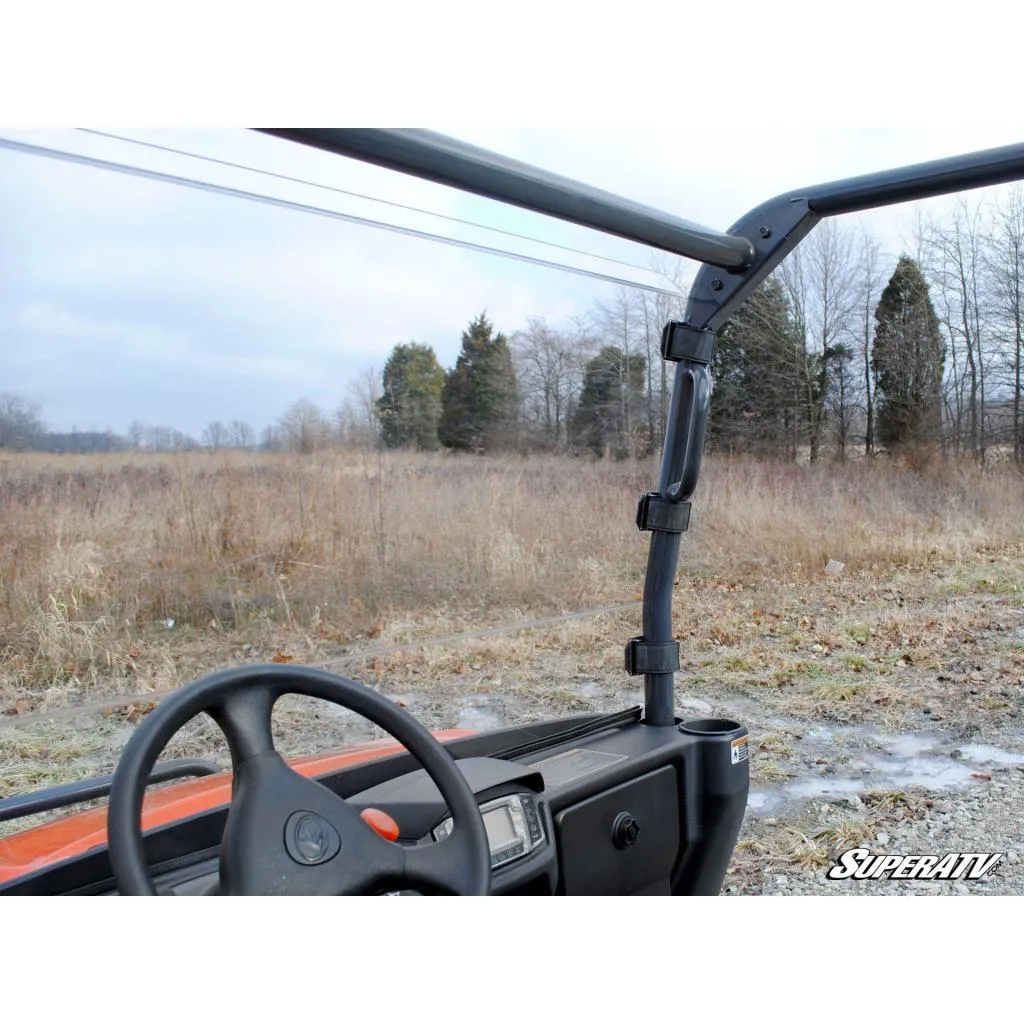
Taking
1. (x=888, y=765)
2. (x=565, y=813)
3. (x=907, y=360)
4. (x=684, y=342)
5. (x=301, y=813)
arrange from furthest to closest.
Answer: (x=907, y=360) → (x=888, y=765) → (x=684, y=342) → (x=565, y=813) → (x=301, y=813)

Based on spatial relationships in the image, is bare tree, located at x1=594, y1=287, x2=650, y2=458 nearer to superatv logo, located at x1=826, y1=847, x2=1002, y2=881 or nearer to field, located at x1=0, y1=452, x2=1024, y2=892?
field, located at x1=0, y1=452, x2=1024, y2=892

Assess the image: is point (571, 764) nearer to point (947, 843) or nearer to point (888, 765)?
point (947, 843)

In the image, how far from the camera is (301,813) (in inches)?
26.9

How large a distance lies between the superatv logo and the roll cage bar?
2.50ft

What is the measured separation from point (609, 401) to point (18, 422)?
1845 mm

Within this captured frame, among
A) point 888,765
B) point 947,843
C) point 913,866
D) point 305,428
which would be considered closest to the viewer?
point 913,866

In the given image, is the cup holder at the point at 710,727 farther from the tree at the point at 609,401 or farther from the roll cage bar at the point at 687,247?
the tree at the point at 609,401

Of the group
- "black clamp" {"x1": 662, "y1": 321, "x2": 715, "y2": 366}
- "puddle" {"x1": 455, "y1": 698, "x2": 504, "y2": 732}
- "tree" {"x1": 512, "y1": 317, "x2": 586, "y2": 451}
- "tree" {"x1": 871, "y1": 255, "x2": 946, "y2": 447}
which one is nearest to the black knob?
"black clamp" {"x1": 662, "y1": 321, "x2": 715, "y2": 366}

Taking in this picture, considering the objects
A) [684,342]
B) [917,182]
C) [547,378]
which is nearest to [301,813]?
[684,342]

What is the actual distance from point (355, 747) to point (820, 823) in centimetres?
124

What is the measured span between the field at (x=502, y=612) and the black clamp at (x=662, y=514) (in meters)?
0.90

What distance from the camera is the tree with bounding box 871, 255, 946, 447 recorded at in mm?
3992

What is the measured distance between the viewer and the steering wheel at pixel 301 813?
66 centimetres

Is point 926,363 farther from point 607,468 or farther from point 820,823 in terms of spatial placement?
point 820,823
